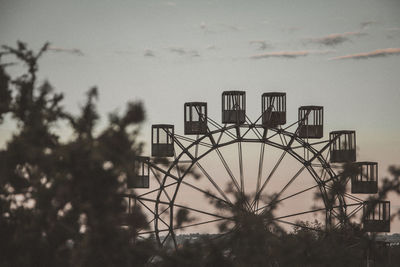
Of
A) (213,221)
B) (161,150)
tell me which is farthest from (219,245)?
(161,150)

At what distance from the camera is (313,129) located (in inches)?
1353

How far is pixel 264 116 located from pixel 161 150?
512 cm

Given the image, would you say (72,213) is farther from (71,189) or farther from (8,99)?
(8,99)

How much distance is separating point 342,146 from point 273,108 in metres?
3.98

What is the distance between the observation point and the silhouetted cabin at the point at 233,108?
1277 inches

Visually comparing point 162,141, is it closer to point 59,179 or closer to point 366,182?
point 366,182

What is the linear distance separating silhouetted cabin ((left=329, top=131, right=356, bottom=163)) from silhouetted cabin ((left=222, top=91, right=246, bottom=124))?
16.5 ft

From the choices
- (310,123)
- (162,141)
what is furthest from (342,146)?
(162,141)

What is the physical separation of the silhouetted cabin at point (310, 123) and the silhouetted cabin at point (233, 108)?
3346 mm

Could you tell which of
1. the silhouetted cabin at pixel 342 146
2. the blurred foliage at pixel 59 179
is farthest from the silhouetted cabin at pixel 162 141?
the blurred foliage at pixel 59 179

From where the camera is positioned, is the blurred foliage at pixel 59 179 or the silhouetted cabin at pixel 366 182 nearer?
the blurred foliage at pixel 59 179

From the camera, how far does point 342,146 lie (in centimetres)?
3400

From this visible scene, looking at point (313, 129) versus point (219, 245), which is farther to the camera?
point (313, 129)

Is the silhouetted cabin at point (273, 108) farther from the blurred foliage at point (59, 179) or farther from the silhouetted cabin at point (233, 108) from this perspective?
the blurred foliage at point (59, 179)
